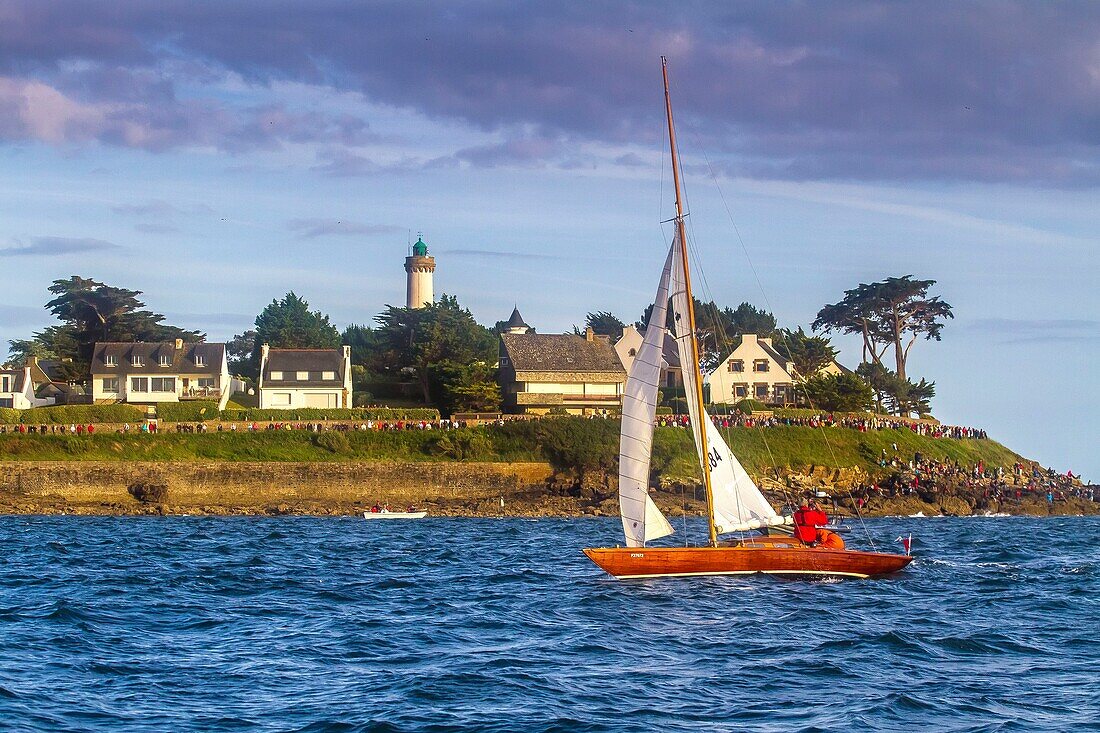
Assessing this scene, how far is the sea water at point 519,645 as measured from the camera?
20.9m

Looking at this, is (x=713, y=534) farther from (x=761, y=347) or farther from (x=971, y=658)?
(x=761, y=347)

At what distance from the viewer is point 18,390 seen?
310 ft

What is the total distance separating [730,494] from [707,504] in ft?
3.18

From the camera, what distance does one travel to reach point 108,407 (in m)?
83.6

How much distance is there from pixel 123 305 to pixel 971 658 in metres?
93.8

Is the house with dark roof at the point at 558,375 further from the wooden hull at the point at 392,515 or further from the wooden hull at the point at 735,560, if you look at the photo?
the wooden hull at the point at 735,560

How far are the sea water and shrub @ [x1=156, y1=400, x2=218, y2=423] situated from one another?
126 feet

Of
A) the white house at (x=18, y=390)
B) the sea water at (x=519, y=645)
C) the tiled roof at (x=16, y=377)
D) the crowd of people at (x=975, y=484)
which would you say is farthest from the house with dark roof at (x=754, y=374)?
the sea water at (x=519, y=645)

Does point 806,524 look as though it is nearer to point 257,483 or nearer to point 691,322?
point 691,322

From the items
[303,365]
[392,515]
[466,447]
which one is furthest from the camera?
[303,365]

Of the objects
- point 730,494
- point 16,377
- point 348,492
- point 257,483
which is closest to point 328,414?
point 348,492

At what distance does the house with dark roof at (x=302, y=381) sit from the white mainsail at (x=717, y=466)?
61.2 m

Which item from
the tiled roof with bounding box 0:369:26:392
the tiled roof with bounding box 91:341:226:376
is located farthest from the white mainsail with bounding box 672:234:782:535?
the tiled roof with bounding box 0:369:26:392

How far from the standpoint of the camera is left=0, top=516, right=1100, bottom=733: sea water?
20859 millimetres
